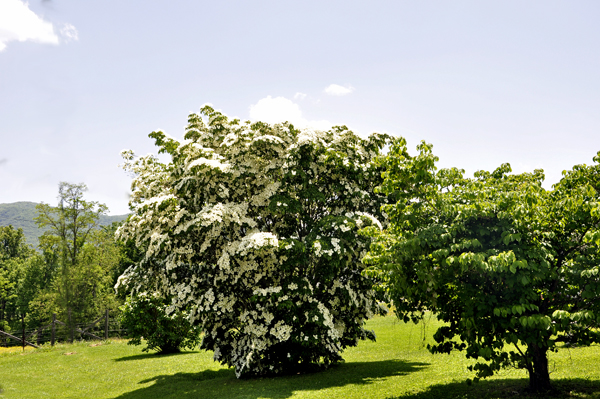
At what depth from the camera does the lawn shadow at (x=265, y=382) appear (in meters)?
11.9

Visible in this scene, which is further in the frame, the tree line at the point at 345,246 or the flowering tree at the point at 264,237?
the flowering tree at the point at 264,237

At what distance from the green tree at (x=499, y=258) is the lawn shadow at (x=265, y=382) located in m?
4.52

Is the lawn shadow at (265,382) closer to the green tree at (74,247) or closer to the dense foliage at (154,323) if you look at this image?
the dense foliage at (154,323)

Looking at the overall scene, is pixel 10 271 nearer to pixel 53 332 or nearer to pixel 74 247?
pixel 74 247

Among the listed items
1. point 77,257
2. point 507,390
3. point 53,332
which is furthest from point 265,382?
point 77,257

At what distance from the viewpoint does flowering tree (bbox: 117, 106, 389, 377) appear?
12.4 metres

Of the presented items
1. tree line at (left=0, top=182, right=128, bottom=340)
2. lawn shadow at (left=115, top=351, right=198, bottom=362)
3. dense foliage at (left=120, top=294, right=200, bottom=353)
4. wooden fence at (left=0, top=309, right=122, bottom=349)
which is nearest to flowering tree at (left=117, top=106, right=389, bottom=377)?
dense foliage at (left=120, top=294, right=200, bottom=353)

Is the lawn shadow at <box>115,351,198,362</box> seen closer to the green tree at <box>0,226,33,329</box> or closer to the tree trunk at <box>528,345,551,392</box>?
the tree trunk at <box>528,345,551,392</box>

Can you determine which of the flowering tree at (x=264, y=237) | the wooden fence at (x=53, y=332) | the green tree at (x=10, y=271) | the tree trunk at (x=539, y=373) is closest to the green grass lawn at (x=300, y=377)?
the tree trunk at (x=539, y=373)

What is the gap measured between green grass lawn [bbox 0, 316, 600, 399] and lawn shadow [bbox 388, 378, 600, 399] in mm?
18

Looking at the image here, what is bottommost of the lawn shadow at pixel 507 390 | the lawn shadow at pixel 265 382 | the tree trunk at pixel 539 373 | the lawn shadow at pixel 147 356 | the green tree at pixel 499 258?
the lawn shadow at pixel 147 356

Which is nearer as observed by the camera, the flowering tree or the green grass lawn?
the green grass lawn

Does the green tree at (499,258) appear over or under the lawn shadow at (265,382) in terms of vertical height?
over

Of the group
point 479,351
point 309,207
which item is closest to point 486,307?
point 479,351
